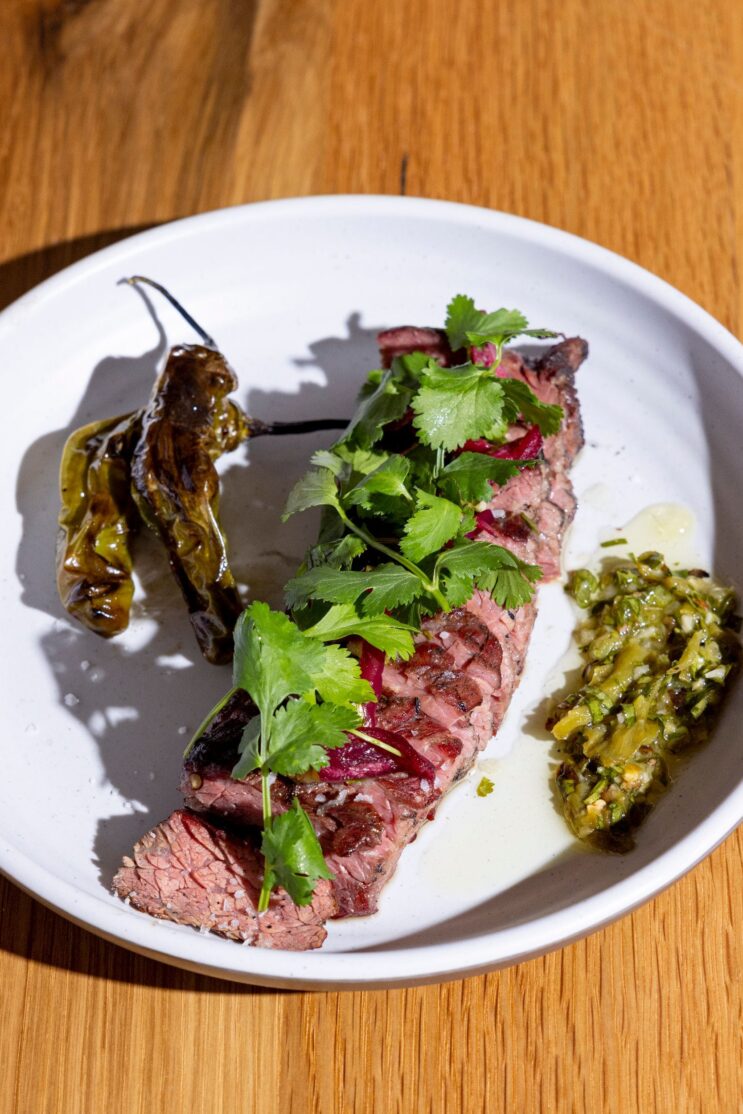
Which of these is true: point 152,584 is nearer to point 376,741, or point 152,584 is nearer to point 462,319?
point 376,741

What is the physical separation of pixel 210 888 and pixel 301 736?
2.02ft

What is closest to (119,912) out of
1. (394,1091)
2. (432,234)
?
(394,1091)

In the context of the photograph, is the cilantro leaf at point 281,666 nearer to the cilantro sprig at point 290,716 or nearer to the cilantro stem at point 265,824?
the cilantro sprig at point 290,716

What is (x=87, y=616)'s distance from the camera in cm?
388

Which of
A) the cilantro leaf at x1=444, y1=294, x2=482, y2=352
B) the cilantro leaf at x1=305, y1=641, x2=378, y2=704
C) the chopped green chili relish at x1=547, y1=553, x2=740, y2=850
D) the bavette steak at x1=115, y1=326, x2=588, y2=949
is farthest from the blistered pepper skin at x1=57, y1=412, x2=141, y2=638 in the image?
the chopped green chili relish at x1=547, y1=553, x2=740, y2=850

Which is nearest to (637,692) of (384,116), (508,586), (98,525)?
(508,586)

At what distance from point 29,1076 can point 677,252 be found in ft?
14.3

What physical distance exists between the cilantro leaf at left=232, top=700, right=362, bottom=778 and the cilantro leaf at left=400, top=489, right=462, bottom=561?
0.55m

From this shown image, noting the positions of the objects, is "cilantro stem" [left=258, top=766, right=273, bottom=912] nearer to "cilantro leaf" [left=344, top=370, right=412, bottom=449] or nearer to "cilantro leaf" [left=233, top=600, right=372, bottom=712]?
"cilantro leaf" [left=233, top=600, right=372, bottom=712]

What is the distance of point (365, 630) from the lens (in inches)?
126

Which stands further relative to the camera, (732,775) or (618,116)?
(618,116)

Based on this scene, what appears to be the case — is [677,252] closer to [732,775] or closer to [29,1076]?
[732,775]

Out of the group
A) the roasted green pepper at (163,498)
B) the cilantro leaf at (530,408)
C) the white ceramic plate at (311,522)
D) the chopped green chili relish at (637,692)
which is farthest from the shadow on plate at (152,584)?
the chopped green chili relish at (637,692)

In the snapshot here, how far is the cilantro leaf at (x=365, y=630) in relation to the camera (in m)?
3.19
